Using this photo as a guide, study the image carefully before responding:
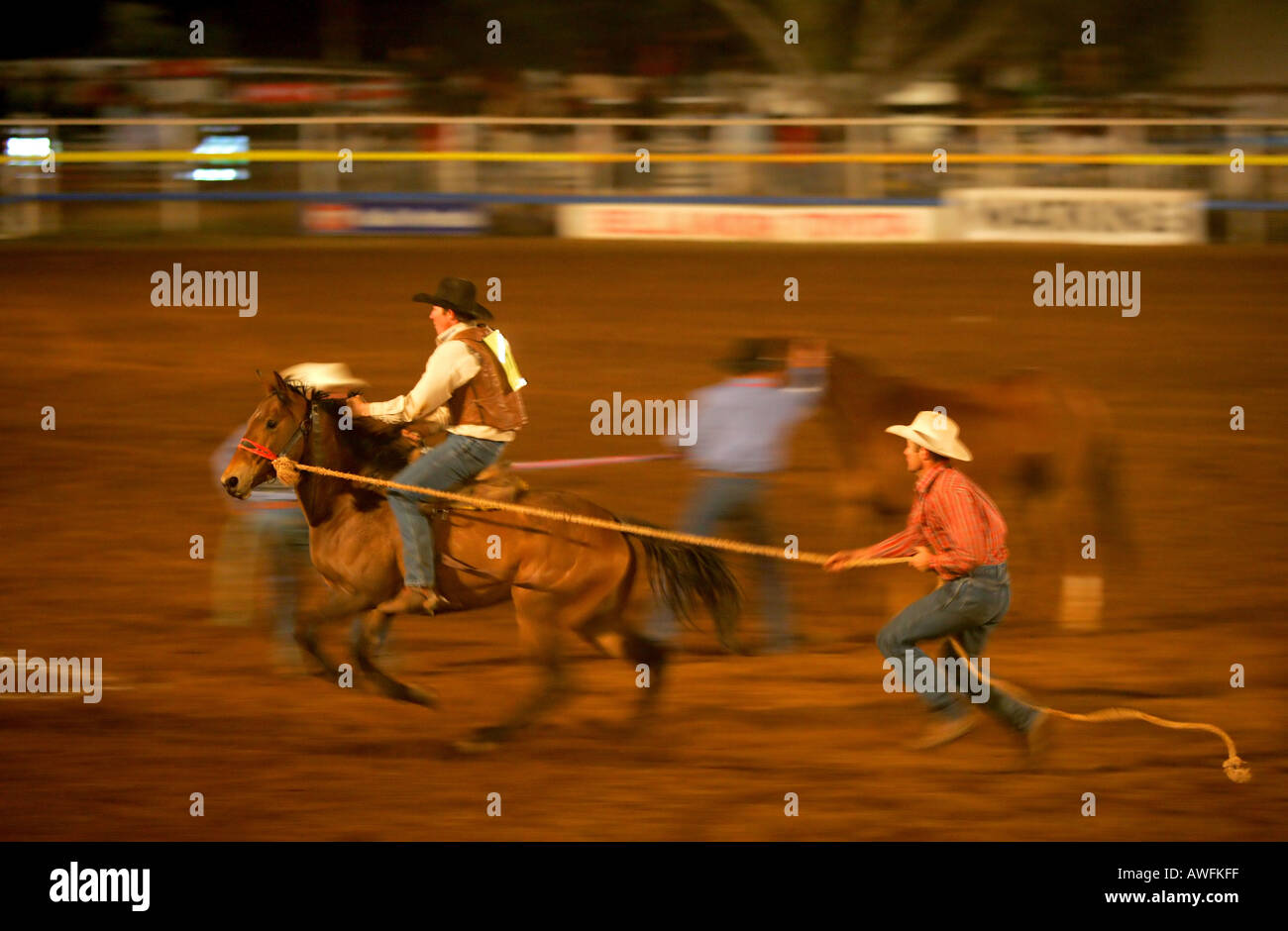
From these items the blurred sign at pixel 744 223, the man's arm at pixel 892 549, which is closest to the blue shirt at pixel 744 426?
the man's arm at pixel 892 549

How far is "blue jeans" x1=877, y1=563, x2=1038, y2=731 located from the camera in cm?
631

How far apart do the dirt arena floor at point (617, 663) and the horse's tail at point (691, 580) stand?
495mm

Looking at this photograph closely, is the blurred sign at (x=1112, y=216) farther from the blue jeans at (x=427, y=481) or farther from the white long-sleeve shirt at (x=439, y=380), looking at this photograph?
the white long-sleeve shirt at (x=439, y=380)

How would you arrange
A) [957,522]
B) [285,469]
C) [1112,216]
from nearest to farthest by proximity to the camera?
[957,522], [285,469], [1112,216]

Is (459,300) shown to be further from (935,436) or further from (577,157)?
(577,157)

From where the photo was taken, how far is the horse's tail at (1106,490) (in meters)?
8.54

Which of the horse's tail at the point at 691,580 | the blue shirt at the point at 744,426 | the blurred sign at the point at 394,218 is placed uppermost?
the blurred sign at the point at 394,218

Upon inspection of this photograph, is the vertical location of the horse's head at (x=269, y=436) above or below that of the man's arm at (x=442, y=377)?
below

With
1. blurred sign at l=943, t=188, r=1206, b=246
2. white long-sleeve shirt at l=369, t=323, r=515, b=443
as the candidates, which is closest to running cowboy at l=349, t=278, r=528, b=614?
white long-sleeve shirt at l=369, t=323, r=515, b=443

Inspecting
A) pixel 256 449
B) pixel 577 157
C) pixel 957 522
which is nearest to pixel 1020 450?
pixel 957 522

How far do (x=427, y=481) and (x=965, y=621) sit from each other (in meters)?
2.25

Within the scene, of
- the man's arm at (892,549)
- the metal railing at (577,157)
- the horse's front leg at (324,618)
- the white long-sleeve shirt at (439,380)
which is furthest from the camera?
the metal railing at (577,157)

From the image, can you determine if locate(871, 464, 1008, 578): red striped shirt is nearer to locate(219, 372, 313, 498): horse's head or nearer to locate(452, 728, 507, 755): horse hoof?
locate(452, 728, 507, 755): horse hoof

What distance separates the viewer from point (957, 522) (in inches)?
247
